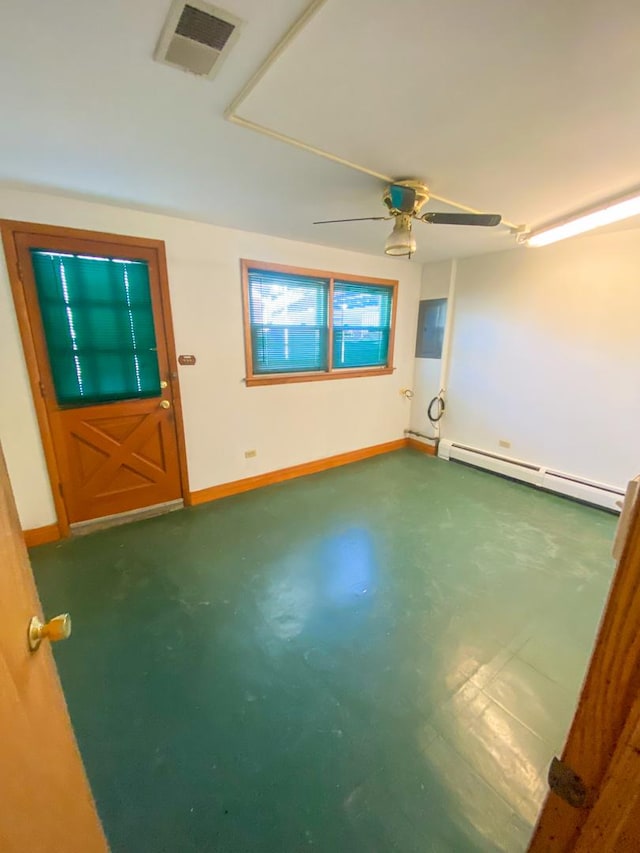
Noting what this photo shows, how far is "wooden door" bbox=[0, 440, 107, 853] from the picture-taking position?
0.53m

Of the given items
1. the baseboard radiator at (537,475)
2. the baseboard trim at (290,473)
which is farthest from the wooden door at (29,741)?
the baseboard radiator at (537,475)

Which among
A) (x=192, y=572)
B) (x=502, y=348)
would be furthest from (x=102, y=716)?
(x=502, y=348)

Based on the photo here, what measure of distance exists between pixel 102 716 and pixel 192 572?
939mm

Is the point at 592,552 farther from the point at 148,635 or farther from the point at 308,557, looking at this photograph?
the point at 148,635

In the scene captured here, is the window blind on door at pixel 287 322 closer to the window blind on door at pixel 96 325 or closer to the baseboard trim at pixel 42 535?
the window blind on door at pixel 96 325

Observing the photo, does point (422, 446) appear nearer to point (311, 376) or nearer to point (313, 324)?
point (311, 376)

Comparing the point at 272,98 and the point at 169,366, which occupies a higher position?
the point at 272,98

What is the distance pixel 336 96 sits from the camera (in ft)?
4.51

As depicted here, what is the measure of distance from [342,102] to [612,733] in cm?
198

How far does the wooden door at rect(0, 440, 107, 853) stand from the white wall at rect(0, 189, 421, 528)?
237 centimetres

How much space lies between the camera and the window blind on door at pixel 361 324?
3.96 metres

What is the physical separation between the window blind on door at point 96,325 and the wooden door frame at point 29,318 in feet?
0.33

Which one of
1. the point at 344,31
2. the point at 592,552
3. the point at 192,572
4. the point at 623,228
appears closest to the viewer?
the point at 344,31

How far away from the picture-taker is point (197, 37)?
1121 mm
